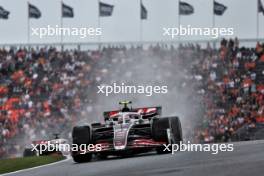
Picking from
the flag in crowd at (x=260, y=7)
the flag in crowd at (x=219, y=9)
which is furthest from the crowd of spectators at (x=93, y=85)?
the flag in crowd at (x=260, y=7)

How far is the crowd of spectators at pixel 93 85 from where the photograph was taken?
31141mm

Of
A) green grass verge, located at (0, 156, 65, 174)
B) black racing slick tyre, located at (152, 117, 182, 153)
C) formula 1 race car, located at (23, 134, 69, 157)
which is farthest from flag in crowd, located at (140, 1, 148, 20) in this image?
black racing slick tyre, located at (152, 117, 182, 153)

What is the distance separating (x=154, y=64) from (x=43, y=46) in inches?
209

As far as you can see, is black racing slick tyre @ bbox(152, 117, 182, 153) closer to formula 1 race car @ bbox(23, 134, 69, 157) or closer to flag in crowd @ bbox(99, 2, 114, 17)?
formula 1 race car @ bbox(23, 134, 69, 157)

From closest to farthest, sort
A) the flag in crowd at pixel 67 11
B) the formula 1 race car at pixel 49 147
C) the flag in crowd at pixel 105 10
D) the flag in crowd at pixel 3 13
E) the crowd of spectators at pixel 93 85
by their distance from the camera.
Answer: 1. the formula 1 race car at pixel 49 147
2. the crowd of spectators at pixel 93 85
3. the flag in crowd at pixel 105 10
4. the flag in crowd at pixel 67 11
5. the flag in crowd at pixel 3 13

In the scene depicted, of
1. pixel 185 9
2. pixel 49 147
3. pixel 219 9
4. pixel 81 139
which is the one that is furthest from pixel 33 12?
pixel 81 139

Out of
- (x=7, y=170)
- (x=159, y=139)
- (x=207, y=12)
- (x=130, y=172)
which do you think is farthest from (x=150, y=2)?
(x=130, y=172)

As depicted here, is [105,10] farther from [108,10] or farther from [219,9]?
[219,9]

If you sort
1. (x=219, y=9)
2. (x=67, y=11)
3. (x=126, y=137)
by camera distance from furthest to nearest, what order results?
(x=67, y=11) → (x=219, y=9) → (x=126, y=137)

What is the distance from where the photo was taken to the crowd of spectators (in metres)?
31.1

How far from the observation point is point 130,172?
13.2 metres

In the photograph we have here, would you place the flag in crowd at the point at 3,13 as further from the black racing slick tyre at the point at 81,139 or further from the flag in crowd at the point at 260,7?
the black racing slick tyre at the point at 81,139

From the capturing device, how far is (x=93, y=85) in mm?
35438

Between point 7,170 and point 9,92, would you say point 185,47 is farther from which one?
point 7,170
